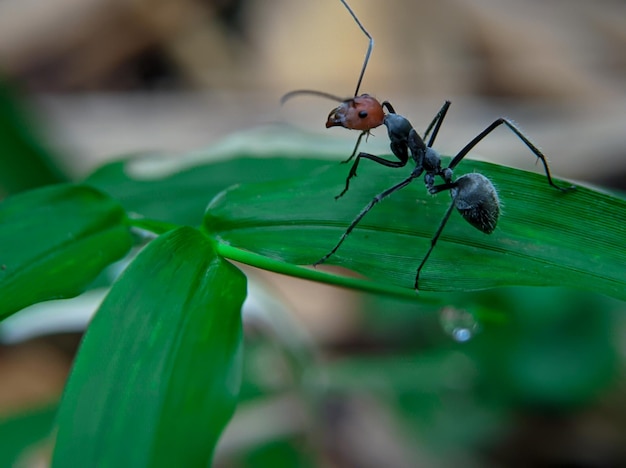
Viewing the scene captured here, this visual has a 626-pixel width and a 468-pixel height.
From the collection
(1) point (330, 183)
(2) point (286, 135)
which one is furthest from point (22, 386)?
(1) point (330, 183)

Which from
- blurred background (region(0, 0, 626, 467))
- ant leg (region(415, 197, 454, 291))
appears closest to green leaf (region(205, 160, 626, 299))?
ant leg (region(415, 197, 454, 291))

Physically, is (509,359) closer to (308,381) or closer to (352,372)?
(352,372)

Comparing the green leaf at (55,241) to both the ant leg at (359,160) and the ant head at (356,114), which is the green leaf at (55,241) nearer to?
the ant leg at (359,160)

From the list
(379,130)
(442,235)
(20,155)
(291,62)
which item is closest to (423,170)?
(442,235)

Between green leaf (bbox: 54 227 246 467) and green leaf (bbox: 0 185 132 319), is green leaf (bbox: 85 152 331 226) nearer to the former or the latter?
green leaf (bbox: 0 185 132 319)

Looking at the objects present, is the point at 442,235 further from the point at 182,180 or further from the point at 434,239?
the point at 182,180
